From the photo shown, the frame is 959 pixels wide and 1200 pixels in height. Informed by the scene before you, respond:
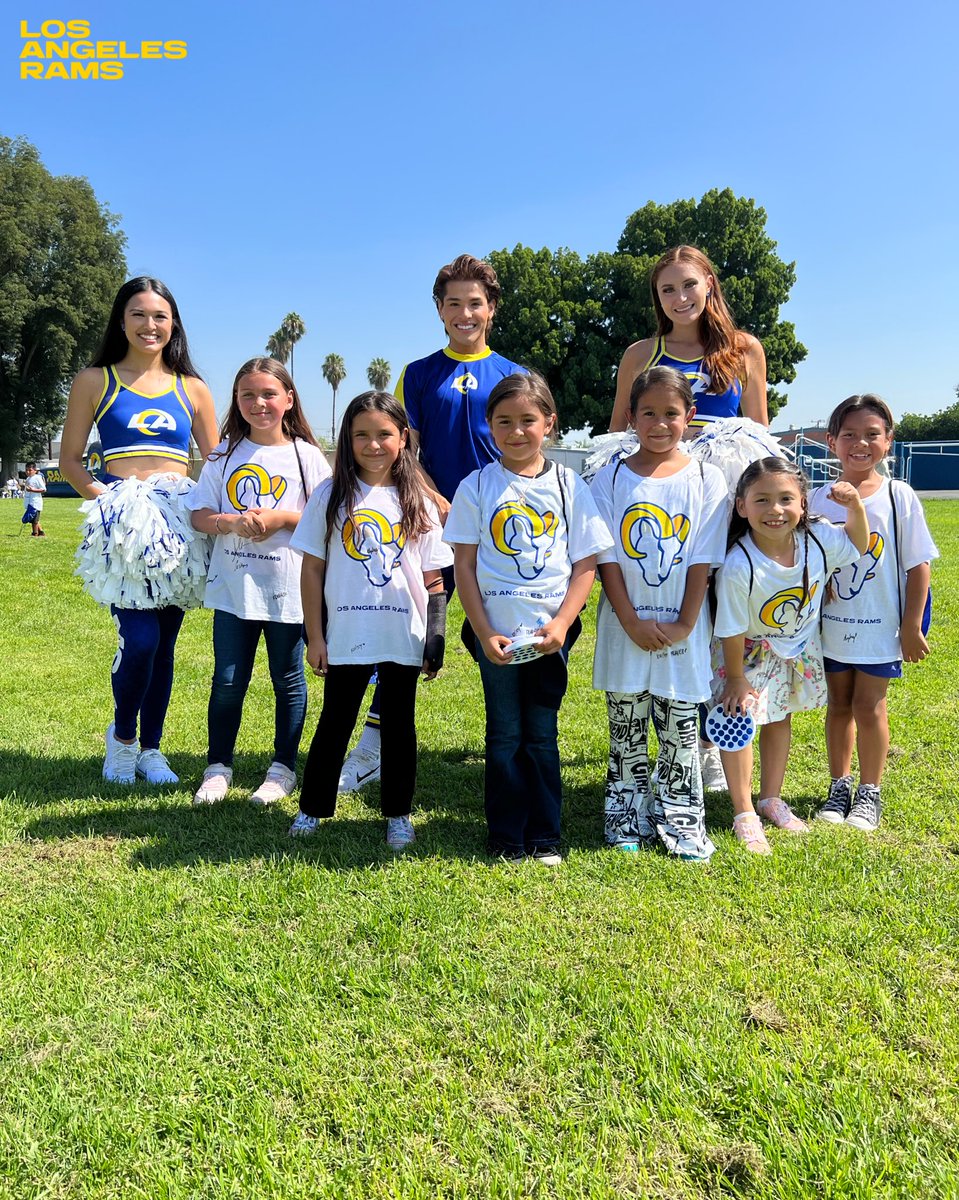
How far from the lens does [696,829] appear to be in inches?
131

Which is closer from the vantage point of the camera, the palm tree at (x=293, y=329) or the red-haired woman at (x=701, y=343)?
the red-haired woman at (x=701, y=343)

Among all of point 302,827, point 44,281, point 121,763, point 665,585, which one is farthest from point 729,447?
point 44,281

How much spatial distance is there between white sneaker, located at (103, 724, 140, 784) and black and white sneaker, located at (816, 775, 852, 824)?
317 cm

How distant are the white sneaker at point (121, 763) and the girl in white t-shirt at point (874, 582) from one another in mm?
3186

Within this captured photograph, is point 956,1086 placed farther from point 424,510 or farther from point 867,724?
point 424,510

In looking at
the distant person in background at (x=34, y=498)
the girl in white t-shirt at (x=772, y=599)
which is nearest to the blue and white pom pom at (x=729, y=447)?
the girl in white t-shirt at (x=772, y=599)

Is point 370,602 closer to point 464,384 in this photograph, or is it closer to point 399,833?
point 399,833

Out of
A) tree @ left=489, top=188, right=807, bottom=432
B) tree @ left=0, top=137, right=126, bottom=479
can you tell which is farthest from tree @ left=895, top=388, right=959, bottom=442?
tree @ left=0, top=137, right=126, bottom=479

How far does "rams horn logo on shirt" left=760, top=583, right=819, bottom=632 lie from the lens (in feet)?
11.4

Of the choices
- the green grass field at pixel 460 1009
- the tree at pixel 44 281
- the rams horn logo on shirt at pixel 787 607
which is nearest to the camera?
the green grass field at pixel 460 1009

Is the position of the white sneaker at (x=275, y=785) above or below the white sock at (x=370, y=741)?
below

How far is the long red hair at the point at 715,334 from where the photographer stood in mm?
3611

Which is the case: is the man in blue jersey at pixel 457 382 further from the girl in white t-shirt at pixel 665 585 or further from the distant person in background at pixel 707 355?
the girl in white t-shirt at pixel 665 585

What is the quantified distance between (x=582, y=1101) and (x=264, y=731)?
11.6 feet
